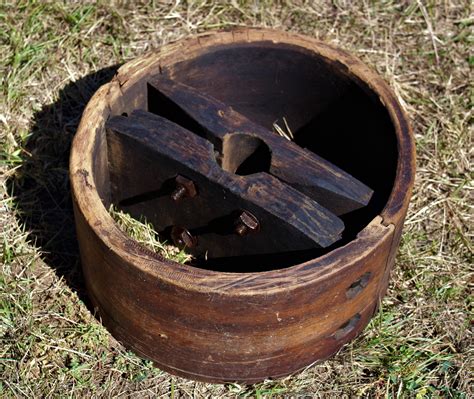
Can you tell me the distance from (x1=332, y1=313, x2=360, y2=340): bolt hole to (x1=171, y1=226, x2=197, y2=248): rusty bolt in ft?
2.31

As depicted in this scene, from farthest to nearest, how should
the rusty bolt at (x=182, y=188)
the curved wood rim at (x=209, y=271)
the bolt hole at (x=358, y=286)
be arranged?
the rusty bolt at (x=182, y=188) → the bolt hole at (x=358, y=286) → the curved wood rim at (x=209, y=271)

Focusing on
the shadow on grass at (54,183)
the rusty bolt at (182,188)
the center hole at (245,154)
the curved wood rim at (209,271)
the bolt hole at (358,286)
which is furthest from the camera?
the shadow on grass at (54,183)

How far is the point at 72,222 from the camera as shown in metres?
4.25

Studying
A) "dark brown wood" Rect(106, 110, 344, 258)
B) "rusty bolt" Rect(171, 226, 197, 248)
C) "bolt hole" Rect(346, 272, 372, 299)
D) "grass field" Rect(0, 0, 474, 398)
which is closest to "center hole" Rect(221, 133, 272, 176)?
"dark brown wood" Rect(106, 110, 344, 258)

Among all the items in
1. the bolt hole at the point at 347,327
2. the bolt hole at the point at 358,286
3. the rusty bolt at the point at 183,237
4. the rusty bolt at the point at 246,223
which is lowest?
the bolt hole at the point at 347,327

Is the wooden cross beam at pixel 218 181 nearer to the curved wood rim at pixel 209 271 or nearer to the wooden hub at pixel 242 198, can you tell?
the wooden hub at pixel 242 198

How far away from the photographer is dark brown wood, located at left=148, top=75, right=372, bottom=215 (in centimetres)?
367

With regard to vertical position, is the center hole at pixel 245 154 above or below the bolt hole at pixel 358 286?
above

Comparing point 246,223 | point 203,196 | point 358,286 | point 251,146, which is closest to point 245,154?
point 251,146

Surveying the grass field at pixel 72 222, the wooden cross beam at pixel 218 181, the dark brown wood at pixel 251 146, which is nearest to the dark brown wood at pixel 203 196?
the wooden cross beam at pixel 218 181

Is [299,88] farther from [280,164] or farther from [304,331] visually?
[304,331]

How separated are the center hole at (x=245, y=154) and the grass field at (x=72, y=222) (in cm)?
80

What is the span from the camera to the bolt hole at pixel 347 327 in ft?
12.0

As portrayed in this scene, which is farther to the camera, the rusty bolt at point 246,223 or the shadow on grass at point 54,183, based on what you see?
the shadow on grass at point 54,183
